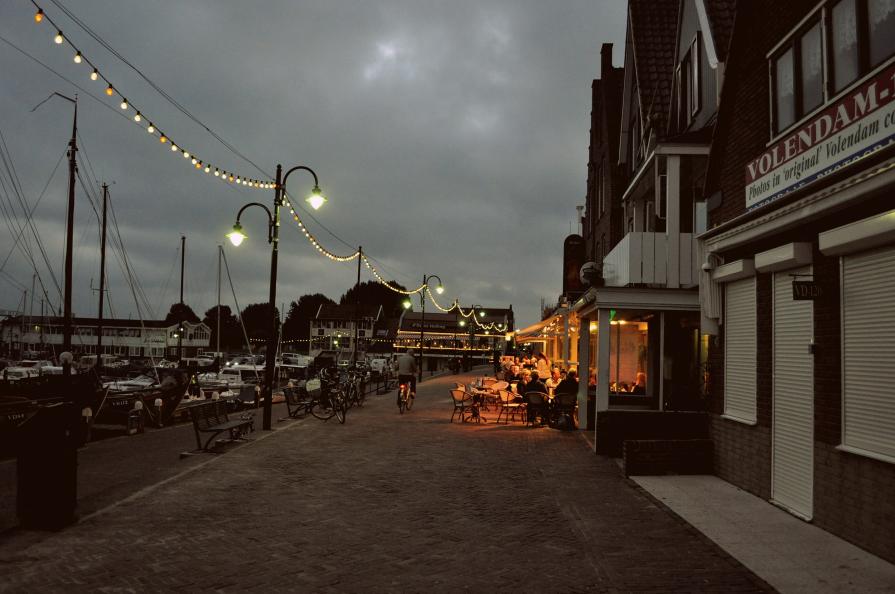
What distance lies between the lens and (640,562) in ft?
19.7

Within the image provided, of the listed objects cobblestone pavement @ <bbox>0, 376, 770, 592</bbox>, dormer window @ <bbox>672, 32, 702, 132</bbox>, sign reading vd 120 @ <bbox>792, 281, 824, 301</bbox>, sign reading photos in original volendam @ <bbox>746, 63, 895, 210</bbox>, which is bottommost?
cobblestone pavement @ <bbox>0, 376, 770, 592</bbox>

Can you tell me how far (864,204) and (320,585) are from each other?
252 inches

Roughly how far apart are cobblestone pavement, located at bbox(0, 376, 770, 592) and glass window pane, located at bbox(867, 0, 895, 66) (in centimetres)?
526

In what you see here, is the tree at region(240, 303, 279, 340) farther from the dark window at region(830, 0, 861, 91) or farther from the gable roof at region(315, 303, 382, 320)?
the dark window at region(830, 0, 861, 91)

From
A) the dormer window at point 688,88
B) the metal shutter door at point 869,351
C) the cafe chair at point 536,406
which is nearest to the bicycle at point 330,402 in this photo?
the cafe chair at point 536,406

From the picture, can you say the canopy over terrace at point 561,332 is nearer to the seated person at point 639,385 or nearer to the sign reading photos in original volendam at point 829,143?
the seated person at point 639,385

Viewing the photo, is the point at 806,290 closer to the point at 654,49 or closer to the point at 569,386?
the point at 569,386

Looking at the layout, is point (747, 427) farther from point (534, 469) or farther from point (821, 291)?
point (534, 469)

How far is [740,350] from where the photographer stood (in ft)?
31.9

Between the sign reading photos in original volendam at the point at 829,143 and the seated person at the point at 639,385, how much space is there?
8.35m

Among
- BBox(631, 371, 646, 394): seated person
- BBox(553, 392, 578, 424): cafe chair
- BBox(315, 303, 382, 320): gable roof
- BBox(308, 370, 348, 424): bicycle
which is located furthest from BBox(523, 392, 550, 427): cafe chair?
BBox(315, 303, 382, 320): gable roof

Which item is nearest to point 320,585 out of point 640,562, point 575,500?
point 640,562

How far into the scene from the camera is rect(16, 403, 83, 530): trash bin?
6.97 meters

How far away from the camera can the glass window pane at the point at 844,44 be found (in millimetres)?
7094
